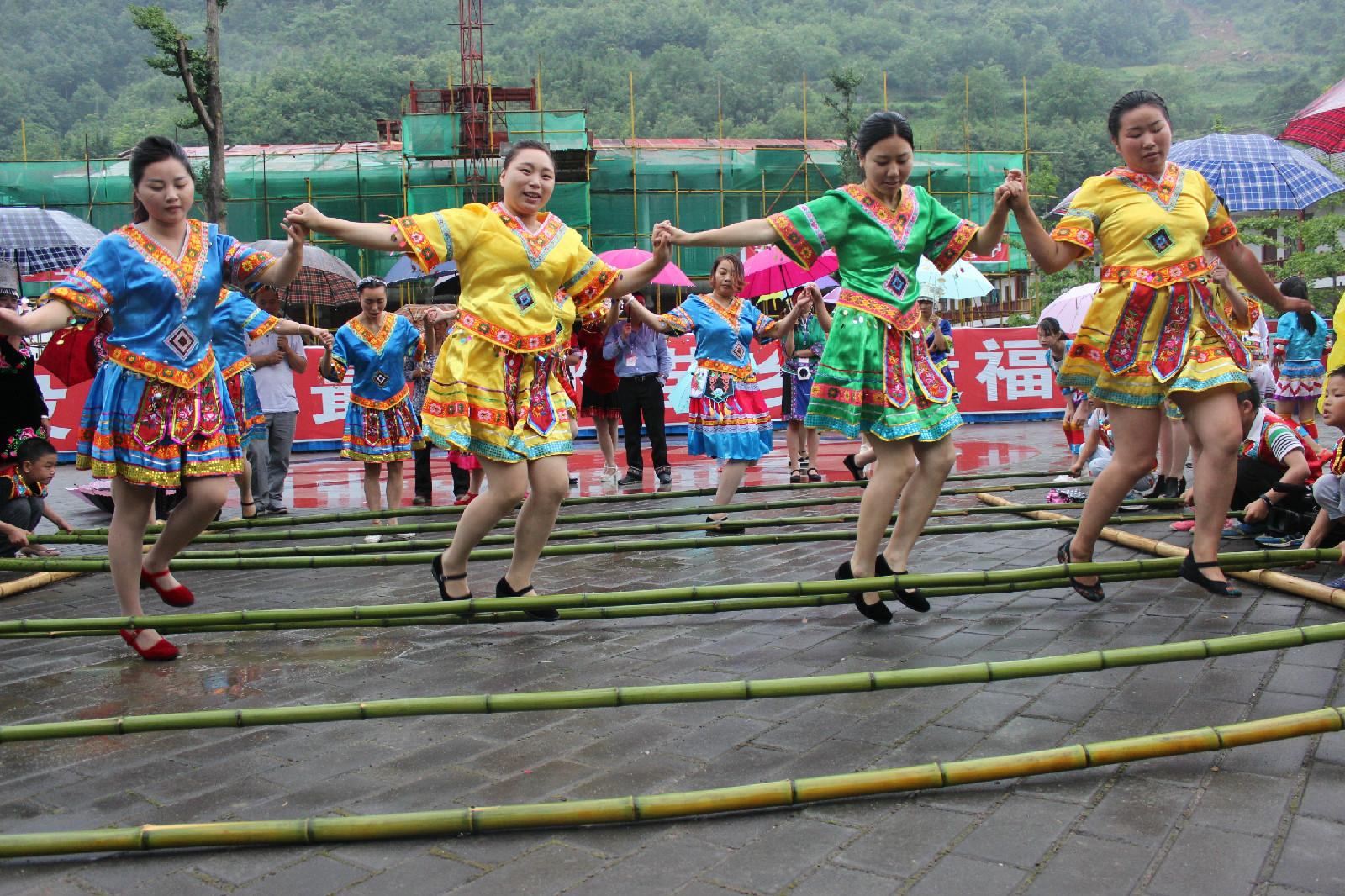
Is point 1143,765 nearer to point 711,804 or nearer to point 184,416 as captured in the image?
point 711,804

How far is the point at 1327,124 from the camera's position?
310 inches

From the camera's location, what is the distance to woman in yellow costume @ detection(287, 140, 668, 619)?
3955 millimetres

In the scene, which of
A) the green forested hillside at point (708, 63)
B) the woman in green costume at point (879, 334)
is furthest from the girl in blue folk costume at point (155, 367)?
the green forested hillside at point (708, 63)

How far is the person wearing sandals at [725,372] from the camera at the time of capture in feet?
22.4

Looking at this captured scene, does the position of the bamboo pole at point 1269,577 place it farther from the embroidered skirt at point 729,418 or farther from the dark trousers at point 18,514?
the dark trousers at point 18,514

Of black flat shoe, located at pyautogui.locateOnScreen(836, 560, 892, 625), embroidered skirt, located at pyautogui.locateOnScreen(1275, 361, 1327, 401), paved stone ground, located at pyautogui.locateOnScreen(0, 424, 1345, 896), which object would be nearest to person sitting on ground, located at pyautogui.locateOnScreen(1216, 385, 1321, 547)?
paved stone ground, located at pyautogui.locateOnScreen(0, 424, 1345, 896)

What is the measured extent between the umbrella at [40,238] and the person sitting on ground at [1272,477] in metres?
8.06

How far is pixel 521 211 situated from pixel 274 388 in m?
4.72

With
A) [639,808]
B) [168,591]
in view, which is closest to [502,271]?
[168,591]

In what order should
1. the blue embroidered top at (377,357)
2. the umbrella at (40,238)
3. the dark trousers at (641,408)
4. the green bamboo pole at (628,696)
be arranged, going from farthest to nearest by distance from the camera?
the dark trousers at (641,408) < the umbrella at (40,238) < the blue embroidered top at (377,357) < the green bamboo pole at (628,696)

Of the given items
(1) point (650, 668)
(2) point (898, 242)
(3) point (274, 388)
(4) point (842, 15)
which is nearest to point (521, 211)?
Answer: (2) point (898, 242)

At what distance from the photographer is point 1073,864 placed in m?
2.02

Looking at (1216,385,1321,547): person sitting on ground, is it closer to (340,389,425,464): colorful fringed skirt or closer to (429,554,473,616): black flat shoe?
(429,554,473,616): black flat shoe

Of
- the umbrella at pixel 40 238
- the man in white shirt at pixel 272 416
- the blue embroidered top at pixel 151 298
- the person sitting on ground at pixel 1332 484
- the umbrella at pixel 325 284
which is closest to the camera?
the blue embroidered top at pixel 151 298
